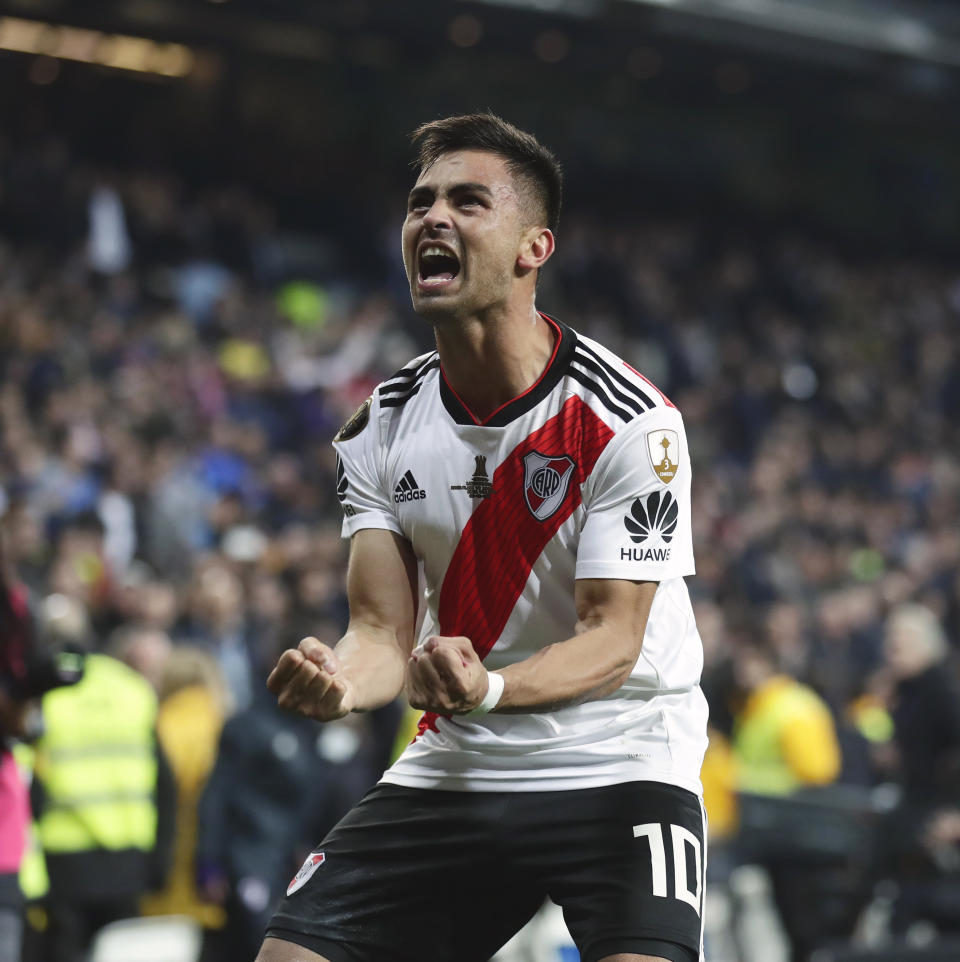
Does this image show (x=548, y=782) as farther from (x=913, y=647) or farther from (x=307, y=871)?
(x=913, y=647)

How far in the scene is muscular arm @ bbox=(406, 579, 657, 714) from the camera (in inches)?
117

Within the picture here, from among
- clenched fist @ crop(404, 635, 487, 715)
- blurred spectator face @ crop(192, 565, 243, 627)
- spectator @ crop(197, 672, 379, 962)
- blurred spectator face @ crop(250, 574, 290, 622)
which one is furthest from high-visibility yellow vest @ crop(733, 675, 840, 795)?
clenched fist @ crop(404, 635, 487, 715)

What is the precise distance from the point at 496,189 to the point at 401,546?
2.81 feet

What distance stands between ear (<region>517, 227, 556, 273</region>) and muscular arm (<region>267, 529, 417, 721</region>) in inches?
27.6

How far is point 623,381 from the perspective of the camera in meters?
3.68

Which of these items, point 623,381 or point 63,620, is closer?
point 623,381

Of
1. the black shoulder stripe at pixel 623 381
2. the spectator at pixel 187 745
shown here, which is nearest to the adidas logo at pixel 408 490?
the black shoulder stripe at pixel 623 381

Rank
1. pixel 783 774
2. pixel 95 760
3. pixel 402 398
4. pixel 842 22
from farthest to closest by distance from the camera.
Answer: pixel 842 22 → pixel 783 774 → pixel 95 760 → pixel 402 398

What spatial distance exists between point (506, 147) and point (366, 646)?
3.84ft

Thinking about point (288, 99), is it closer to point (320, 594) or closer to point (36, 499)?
point (36, 499)

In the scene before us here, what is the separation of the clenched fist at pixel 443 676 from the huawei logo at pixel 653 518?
611mm

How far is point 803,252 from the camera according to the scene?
950 inches

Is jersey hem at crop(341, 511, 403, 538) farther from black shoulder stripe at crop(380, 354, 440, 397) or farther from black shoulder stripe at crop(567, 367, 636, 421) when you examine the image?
black shoulder stripe at crop(567, 367, 636, 421)

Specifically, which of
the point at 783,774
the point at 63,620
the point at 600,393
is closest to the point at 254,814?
the point at 63,620
